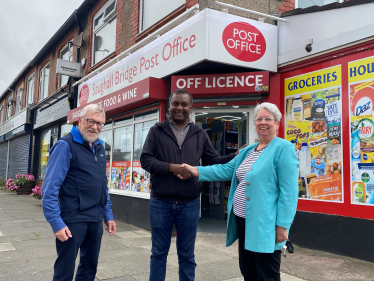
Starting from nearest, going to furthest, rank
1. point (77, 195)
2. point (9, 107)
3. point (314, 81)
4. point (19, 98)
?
point (77, 195) < point (314, 81) < point (19, 98) < point (9, 107)

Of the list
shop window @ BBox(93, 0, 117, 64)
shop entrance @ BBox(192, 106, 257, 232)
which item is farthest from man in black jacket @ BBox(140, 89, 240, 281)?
shop window @ BBox(93, 0, 117, 64)

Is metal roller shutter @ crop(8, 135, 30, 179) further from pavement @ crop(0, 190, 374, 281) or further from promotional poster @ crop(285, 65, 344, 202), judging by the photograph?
promotional poster @ crop(285, 65, 344, 202)

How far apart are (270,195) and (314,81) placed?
3844mm

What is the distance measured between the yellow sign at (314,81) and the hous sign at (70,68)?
7.68 m

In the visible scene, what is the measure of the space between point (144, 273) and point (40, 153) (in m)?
14.3

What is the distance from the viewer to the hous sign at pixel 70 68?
427 inches

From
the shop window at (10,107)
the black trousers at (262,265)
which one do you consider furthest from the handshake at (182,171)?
the shop window at (10,107)

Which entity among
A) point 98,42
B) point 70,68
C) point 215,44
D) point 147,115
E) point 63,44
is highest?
point 63,44

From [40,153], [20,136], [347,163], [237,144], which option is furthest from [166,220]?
[20,136]

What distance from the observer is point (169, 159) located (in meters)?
2.97

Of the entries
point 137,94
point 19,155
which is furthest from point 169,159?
point 19,155

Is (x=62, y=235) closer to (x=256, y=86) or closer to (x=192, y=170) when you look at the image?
(x=192, y=170)

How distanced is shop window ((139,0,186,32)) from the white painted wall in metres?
2.22

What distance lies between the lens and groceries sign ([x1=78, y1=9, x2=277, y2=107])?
557 cm
